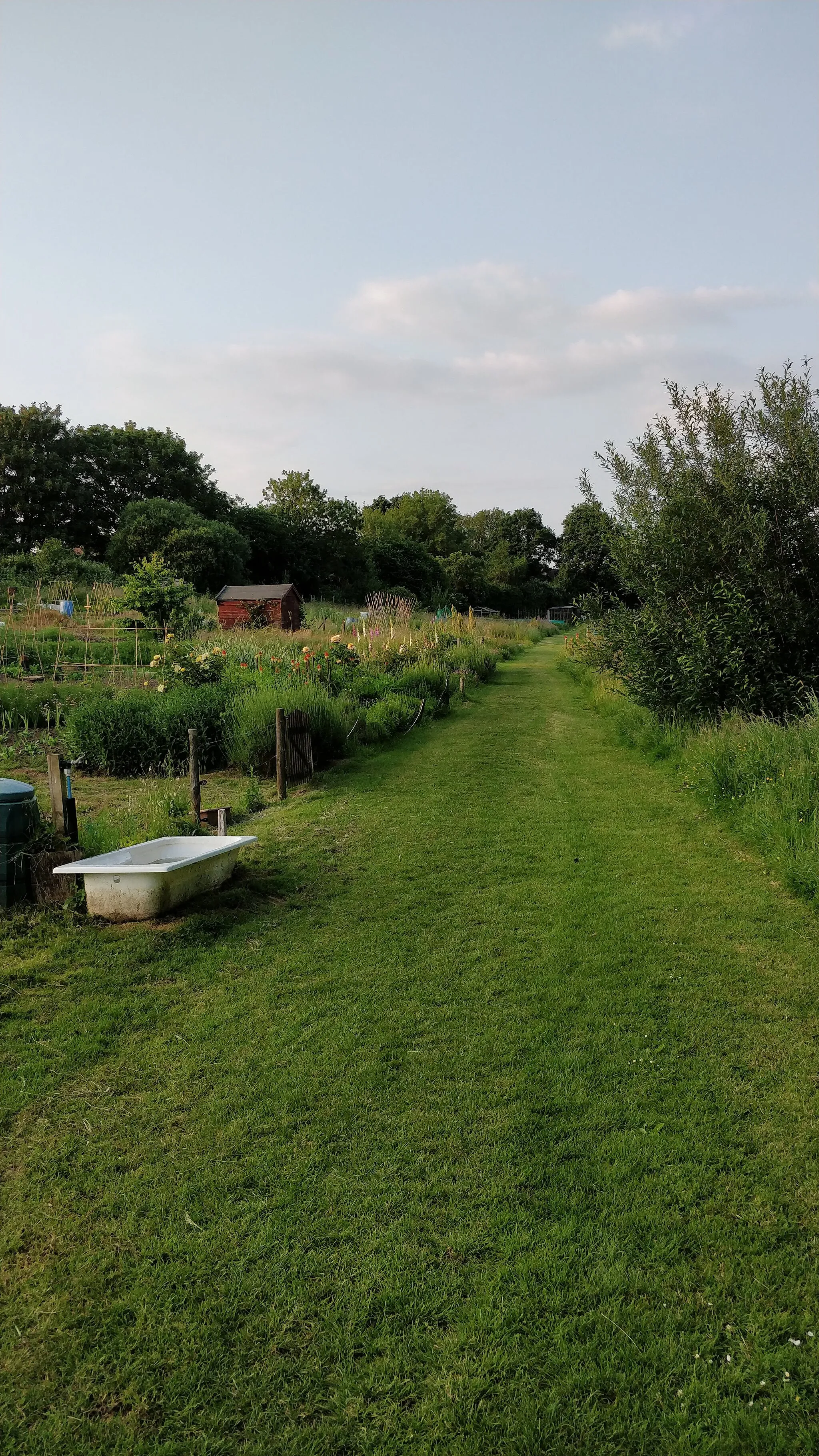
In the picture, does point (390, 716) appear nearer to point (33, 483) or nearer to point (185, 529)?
point (185, 529)

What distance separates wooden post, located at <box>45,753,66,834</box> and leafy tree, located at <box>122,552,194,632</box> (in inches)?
541

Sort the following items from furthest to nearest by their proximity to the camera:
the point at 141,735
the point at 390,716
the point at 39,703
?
the point at 390,716
the point at 39,703
the point at 141,735

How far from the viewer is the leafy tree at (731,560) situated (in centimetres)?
897

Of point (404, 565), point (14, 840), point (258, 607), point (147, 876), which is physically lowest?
point (147, 876)

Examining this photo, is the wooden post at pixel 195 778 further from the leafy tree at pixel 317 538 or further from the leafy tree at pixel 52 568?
the leafy tree at pixel 317 538

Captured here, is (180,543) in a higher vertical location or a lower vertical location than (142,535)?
lower

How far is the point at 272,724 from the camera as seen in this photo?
31.0ft

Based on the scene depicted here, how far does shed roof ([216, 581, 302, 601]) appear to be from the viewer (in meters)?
21.3

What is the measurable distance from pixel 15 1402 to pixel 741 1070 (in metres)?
2.81

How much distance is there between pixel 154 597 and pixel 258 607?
2618 millimetres

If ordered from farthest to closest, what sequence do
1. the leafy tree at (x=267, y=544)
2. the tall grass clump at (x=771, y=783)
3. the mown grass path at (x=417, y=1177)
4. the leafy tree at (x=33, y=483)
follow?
the leafy tree at (x=267, y=544) < the leafy tree at (x=33, y=483) < the tall grass clump at (x=771, y=783) < the mown grass path at (x=417, y=1177)

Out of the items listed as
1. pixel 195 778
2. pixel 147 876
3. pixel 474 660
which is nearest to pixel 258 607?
pixel 474 660

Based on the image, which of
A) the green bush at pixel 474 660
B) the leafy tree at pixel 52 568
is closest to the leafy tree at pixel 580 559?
the green bush at pixel 474 660

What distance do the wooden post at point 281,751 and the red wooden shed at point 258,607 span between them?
11.5 metres
